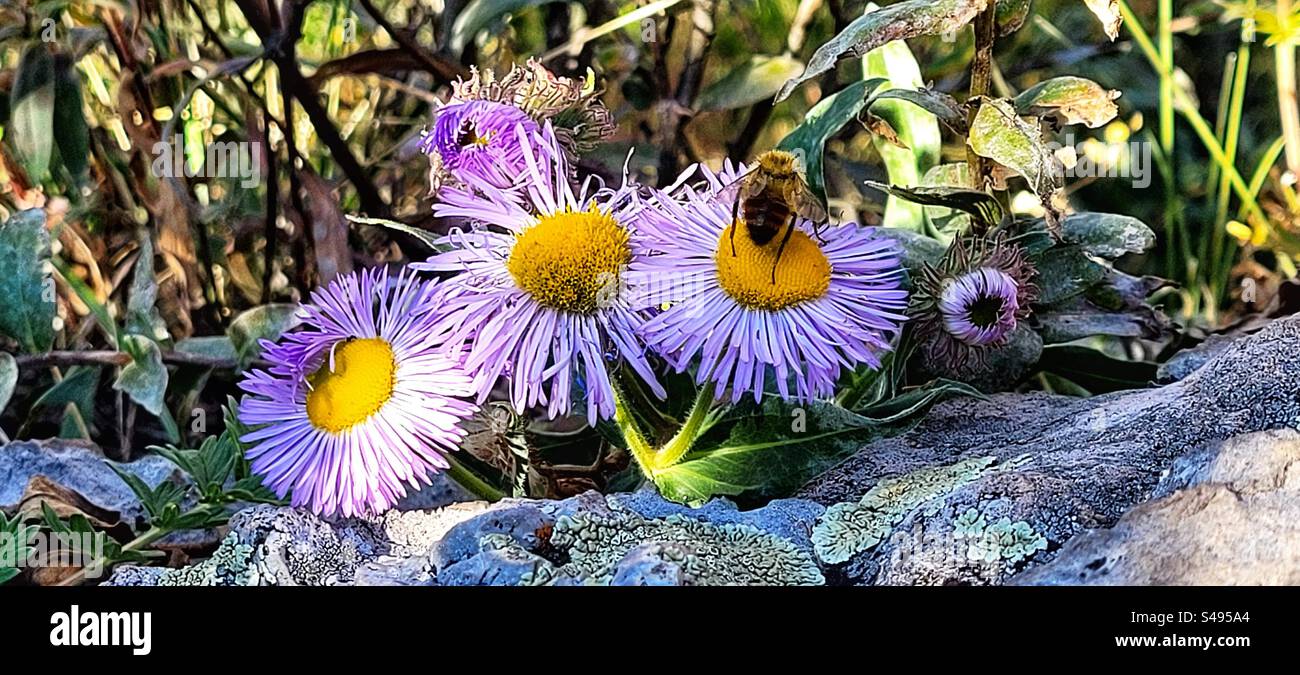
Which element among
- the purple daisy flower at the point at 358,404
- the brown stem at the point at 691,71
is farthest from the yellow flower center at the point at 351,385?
the brown stem at the point at 691,71

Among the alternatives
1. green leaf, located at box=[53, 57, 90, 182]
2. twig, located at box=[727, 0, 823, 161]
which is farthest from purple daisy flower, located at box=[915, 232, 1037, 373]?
green leaf, located at box=[53, 57, 90, 182]

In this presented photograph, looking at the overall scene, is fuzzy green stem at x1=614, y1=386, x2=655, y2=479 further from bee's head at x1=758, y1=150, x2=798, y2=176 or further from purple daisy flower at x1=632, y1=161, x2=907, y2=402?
bee's head at x1=758, y1=150, x2=798, y2=176

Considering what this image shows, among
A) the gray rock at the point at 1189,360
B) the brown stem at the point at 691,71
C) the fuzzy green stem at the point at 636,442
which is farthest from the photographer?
the brown stem at the point at 691,71

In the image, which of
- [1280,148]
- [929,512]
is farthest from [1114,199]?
[929,512]

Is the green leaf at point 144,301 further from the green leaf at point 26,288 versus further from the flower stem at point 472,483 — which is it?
the flower stem at point 472,483
